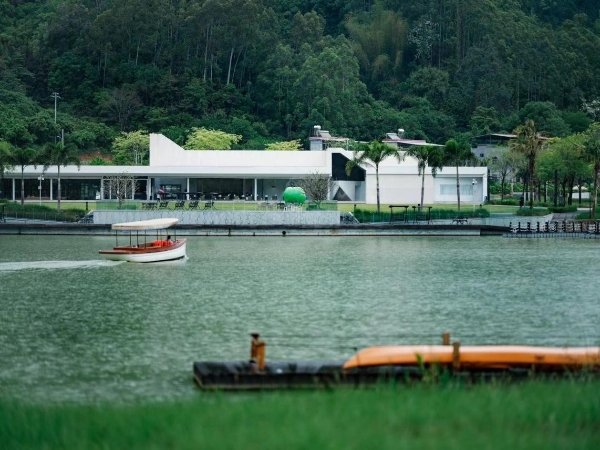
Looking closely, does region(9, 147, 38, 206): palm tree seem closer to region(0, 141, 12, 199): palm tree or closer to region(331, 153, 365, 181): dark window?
region(0, 141, 12, 199): palm tree

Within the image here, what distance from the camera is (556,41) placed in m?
142

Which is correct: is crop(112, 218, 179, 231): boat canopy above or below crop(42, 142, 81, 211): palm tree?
below

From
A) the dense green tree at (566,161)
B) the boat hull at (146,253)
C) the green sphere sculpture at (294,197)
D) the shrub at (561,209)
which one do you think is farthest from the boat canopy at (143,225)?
the dense green tree at (566,161)

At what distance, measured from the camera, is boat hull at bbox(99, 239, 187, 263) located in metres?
48.1

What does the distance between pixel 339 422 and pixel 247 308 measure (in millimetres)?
18788

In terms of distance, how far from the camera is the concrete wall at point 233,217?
232 ft

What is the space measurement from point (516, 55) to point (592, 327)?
379 feet

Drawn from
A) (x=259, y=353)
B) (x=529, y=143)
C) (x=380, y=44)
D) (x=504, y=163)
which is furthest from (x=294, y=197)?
(x=380, y=44)

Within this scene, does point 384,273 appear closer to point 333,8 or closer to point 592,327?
point 592,327

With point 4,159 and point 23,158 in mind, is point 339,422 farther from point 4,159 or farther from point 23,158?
point 4,159

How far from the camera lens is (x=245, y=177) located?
290ft

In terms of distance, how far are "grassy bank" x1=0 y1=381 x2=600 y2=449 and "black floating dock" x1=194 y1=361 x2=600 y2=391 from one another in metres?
2.18

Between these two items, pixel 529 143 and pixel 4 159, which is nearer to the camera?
pixel 529 143

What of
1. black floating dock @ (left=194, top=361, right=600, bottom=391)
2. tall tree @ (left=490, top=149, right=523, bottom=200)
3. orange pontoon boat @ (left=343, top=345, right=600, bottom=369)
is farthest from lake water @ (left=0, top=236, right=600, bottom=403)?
tall tree @ (left=490, top=149, right=523, bottom=200)
